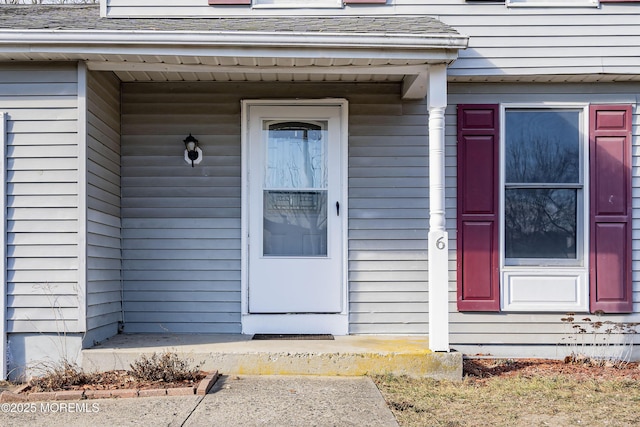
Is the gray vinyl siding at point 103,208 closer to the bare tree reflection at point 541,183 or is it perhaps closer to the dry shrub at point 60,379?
the dry shrub at point 60,379

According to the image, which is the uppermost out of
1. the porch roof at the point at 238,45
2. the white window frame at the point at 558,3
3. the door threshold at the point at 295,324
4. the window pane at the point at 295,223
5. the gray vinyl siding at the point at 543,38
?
the white window frame at the point at 558,3

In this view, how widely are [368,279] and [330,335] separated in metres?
0.62

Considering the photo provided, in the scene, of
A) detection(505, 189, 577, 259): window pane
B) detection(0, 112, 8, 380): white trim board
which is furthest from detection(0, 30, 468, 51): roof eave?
detection(505, 189, 577, 259): window pane

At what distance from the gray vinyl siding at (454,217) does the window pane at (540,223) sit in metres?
0.53

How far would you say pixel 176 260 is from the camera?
6.07 m

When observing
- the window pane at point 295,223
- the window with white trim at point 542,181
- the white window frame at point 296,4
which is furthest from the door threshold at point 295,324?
the white window frame at point 296,4

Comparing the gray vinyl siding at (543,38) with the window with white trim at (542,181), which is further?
the window with white trim at (542,181)

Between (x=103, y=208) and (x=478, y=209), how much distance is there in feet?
10.9

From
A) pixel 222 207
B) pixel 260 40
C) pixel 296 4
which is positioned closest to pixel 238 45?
pixel 260 40

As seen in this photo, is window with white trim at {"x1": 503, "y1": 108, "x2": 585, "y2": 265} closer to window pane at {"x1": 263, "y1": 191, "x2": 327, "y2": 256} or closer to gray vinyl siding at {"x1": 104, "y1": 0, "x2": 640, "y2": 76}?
gray vinyl siding at {"x1": 104, "y1": 0, "x2": 640, "y2": 76}

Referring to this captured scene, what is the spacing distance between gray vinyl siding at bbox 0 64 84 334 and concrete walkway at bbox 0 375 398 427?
92cm

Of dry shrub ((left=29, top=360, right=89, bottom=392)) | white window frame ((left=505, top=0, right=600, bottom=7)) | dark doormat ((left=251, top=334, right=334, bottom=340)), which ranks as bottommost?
dry shrub ((left=29, top=360, right=89, bottom=392))

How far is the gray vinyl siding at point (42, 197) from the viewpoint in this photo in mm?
5105

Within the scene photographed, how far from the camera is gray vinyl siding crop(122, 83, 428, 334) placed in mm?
6047
